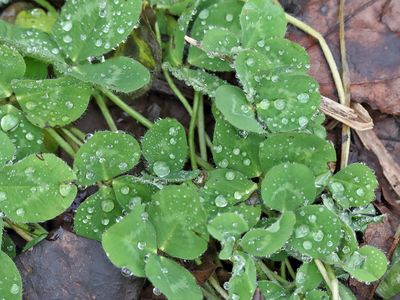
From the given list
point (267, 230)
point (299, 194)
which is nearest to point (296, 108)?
point (299, 194)

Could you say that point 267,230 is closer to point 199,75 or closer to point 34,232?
point 199,75

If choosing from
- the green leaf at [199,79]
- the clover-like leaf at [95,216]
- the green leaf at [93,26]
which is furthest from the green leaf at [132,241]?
the green leaf at [93,26]

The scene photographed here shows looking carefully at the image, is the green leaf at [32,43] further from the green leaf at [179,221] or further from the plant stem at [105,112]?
the green leaf at [179,221]

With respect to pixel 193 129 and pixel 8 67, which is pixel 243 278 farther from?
pixel 8 67

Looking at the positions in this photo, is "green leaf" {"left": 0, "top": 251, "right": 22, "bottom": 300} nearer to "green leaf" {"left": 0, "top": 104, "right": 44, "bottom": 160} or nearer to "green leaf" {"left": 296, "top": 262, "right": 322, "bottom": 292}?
"green leaf" {"left": 0, "top": 104, "right": 44, "bottom": 160}

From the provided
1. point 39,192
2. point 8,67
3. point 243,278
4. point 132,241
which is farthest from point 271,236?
point 8,67

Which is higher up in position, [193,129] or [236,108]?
[236,108]

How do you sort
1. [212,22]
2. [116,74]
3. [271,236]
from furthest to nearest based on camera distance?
[212,22], [116,74], [271,236]
